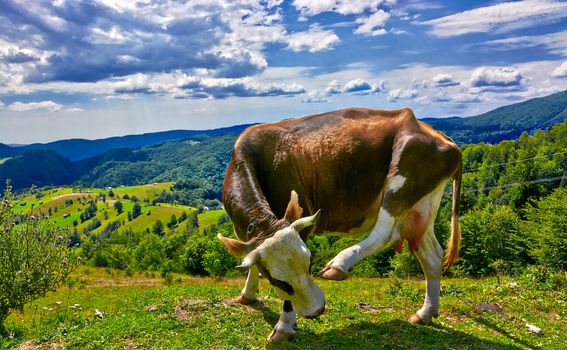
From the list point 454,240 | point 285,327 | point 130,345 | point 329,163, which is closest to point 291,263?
point 285,327

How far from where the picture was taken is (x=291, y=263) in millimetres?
7551

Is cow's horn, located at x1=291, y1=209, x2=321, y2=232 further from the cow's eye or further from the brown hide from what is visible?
the brown hide

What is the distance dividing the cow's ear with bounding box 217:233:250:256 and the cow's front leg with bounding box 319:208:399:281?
1.46m

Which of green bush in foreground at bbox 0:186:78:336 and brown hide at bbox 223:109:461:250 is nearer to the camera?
brown hide at bbox 223:109:461:250

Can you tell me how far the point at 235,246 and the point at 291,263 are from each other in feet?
3.58

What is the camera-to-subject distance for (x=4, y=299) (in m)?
12.3

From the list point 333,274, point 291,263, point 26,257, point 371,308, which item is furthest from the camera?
point 371,308

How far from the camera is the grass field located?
9.80 m

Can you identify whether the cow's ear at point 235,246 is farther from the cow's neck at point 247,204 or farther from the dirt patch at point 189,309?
the dirt patch at point 189,309

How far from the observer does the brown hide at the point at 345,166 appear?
9539mm

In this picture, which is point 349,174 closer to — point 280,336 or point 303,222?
point 303,222

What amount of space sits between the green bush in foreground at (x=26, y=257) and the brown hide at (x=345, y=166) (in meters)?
6.99

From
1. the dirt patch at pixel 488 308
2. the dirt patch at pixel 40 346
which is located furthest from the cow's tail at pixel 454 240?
the dirt patch at pixel 40 346

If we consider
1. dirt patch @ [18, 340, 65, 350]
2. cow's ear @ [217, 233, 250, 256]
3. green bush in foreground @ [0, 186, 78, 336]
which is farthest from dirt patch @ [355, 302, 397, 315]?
green bush in foreground @ [0, 186, 78, 336]
